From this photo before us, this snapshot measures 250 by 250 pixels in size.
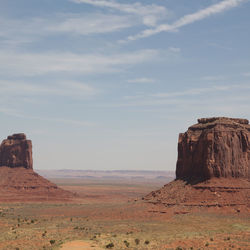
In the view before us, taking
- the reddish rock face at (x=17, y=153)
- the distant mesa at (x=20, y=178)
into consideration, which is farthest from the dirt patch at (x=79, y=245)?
the reddish rock face at (x=17, y=153)

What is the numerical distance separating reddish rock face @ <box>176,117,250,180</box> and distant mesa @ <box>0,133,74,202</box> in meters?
47.0

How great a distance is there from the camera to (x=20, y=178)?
108625 millimetres

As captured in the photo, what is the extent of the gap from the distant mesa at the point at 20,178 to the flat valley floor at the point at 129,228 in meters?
33.9

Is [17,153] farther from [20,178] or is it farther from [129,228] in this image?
[129,228]

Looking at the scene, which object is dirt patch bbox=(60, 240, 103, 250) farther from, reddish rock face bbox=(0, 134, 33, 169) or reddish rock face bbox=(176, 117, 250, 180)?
reddish rock face bbox=(0, 134, 33, 169)

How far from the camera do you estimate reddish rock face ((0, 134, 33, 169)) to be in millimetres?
114250

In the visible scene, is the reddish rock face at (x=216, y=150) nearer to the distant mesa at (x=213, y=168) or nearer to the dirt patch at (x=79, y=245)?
the distant mesa at (x=213, y=168)

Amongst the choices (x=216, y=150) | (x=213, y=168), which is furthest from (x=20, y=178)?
(x=216, y=150)

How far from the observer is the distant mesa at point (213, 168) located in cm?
6066

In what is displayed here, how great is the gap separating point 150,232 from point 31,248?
14209 millimetres

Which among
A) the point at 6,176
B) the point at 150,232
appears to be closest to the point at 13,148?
the point at 6,176

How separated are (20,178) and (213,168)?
208ft

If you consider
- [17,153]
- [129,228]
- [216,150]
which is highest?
[216,150]

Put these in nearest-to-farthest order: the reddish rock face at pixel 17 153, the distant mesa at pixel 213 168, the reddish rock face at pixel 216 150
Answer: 1. the distant mesa at pixel 213 168
2. the reddish rock face at pixel 216 150
3. the reddish rock face at pixel 17 153
